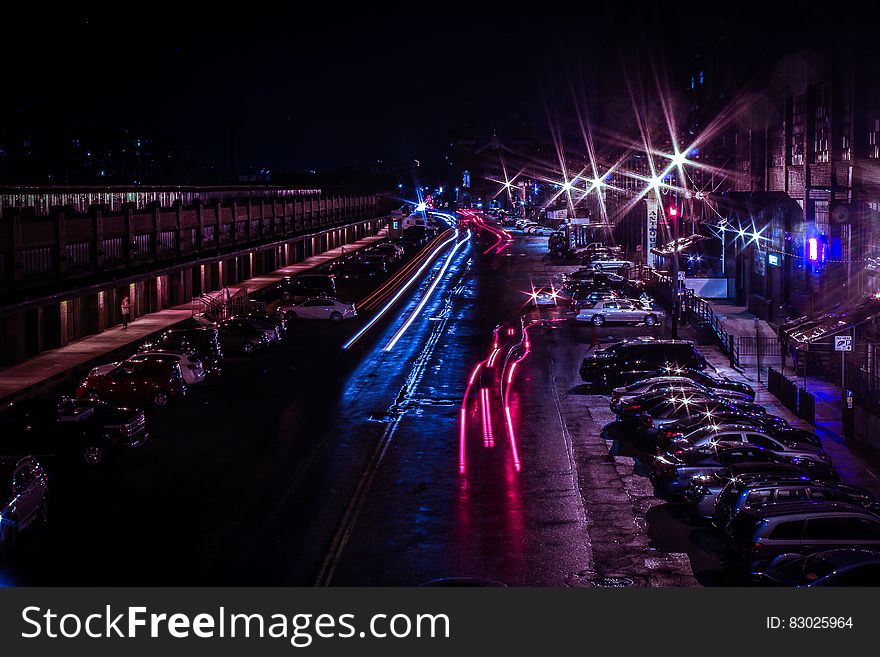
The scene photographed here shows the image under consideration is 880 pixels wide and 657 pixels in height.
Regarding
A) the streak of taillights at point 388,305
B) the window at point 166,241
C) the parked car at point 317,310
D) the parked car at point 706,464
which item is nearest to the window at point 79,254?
the window at point 166,241

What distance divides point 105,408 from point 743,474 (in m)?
13.8

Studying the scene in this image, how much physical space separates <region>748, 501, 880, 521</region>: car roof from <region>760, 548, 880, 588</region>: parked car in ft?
3.34

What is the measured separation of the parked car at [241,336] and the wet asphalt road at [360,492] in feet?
6.48

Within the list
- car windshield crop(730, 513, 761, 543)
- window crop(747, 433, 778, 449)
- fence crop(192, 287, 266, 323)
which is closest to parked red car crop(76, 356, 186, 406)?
fence crop(192, 287, 266, 323)

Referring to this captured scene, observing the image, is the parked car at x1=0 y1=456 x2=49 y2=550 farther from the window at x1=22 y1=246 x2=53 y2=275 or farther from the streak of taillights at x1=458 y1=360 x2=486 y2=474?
the window at x1=22 y1=246 x2=53 y2=275

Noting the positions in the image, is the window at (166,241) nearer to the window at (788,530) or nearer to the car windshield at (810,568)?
the window at (788,530)

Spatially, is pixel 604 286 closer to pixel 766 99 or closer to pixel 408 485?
pixel 766 99

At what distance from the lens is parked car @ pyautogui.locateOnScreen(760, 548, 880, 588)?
42.3 ft

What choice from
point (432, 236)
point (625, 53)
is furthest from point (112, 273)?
point (625, 53)

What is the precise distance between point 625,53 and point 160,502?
333ft

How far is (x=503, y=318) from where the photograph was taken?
156 feet

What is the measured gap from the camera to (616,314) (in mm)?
45344

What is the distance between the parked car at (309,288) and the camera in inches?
2012

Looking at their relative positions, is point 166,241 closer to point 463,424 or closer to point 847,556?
point 463,424
